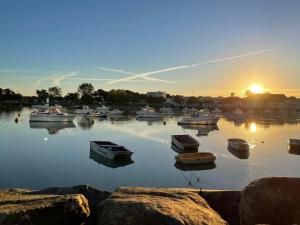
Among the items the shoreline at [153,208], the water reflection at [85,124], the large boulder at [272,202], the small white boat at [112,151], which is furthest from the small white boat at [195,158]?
the water reflection at [85,124]

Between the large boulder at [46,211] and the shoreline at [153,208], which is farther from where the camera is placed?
the large boulder at [46,211]

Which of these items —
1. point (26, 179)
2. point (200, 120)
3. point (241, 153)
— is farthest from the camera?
point (200, 120)

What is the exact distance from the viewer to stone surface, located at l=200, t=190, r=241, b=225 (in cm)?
1191

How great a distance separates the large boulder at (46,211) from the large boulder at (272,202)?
14.5 feet

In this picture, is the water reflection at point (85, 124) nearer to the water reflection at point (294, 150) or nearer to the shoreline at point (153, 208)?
the water reflection at point (294, 150)

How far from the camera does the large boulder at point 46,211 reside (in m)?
8.62

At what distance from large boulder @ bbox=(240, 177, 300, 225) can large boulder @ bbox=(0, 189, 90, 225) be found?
4434 millimetres

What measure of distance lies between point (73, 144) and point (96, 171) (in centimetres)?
2229

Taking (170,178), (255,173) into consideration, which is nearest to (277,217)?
(170,178)

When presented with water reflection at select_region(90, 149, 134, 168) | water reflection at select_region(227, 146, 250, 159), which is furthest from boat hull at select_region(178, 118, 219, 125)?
water reflection at select_region(90, 149, 134, 168)

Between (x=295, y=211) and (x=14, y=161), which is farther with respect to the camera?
(x=14, y=161)

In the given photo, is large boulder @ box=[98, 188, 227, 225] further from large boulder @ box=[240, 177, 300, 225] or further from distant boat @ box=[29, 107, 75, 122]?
distant boat @ box=[29, 107, 75, 122]

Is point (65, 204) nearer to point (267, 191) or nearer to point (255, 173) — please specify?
point (267, 191)

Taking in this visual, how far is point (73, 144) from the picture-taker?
57.1 metres
